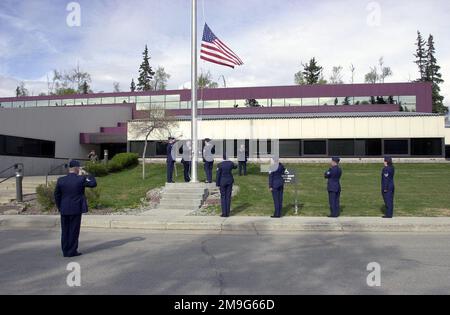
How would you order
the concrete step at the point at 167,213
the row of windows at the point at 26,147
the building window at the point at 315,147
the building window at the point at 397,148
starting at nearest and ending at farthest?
the concrete step at the point at 167,213
the row of windows at the point at 26,147
the building window at the point at 397,148
the building window at the point at 315,147

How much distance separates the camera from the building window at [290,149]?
116ft

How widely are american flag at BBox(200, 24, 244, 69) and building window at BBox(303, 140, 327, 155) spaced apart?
58.9 feet

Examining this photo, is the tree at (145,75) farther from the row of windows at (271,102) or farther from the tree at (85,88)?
the row of windows at (271,102)

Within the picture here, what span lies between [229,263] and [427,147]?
Result: 30.4 metres

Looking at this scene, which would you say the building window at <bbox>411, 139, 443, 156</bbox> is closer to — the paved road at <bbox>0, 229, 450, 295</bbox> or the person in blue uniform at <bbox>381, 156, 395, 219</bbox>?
the person in blue uniform at <bbox>381, 156, 395, 219</bbox>

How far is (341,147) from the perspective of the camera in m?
35.0

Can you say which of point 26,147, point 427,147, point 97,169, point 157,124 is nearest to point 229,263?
point 97,169

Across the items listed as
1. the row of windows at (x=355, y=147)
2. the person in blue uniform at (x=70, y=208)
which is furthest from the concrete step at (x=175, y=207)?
the row of windows at (x=355, y=147)

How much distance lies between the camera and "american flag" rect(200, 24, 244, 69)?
A: 18234 millimetres

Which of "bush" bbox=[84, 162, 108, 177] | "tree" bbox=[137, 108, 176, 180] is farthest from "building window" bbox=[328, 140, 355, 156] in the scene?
"bush" bbox=[84, 162, 108, 177]

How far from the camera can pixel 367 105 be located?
153 ft

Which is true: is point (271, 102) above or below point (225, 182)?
above

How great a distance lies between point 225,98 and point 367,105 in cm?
1529

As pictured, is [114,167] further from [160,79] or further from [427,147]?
[160,79]
